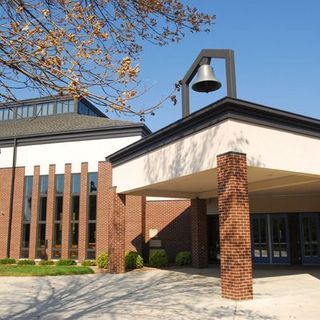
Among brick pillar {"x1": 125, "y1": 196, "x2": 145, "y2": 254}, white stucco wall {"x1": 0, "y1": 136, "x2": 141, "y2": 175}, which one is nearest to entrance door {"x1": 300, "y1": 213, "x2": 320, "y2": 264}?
brick pillar {"x1": 125, "y1": 196, "x2": 145, "y2": 254}

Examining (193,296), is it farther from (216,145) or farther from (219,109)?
(219,109)

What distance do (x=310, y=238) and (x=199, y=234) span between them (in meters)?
6.34

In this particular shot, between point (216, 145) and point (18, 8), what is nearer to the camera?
point (18, 8)

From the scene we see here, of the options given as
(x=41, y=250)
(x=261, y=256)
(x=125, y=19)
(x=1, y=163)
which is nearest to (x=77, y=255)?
(x=41, y=250)

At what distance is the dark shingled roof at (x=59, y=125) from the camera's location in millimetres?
28709

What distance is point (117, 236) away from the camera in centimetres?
2028

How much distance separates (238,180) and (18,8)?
784 cm

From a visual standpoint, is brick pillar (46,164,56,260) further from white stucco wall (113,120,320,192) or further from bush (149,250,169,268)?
white stucco wall (113,120,320,192)

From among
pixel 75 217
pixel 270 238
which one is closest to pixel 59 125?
pixel 75 217

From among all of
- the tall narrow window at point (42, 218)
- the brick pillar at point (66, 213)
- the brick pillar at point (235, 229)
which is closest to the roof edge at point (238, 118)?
the brick pillar at point (235, 229)

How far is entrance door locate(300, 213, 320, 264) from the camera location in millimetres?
23859

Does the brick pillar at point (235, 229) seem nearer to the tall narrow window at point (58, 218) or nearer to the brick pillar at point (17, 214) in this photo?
the tall narrow window at point (58, 218)

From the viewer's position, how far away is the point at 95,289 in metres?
15.1

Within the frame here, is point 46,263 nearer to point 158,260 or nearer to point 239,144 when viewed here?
point 158,260
